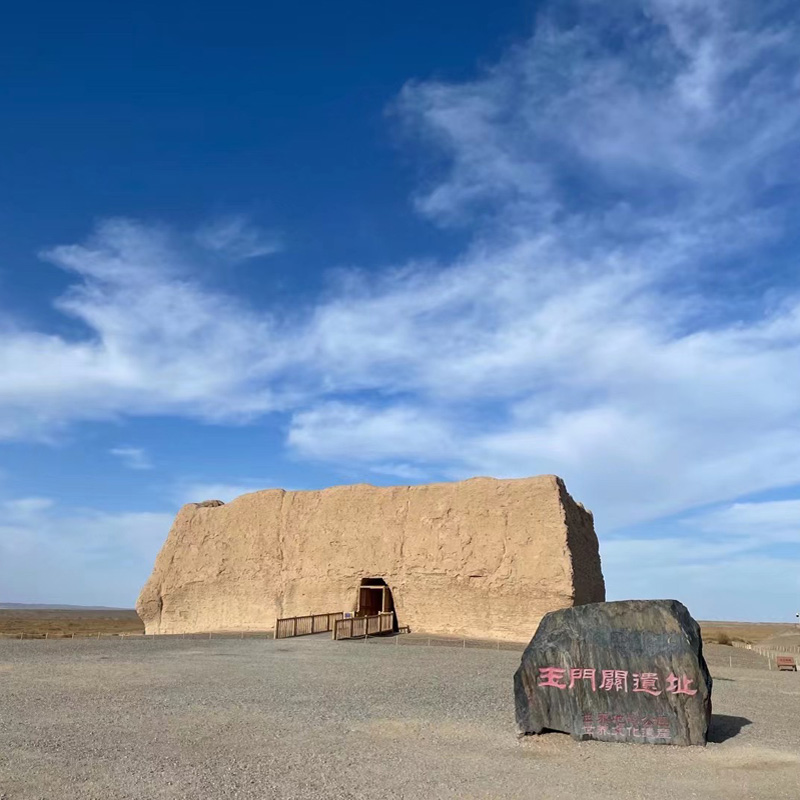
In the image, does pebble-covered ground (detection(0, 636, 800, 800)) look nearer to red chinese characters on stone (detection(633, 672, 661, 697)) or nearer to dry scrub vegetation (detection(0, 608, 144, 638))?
Result: red chinese characters on stone (detection(633, 672, 661, 697))

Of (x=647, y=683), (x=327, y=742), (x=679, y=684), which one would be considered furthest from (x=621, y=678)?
(x=327, y=742)

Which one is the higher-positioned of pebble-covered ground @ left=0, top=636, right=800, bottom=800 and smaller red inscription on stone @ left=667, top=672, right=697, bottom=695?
smaller red inscription on stone @ left=667, top=672, right=697, bottom=695

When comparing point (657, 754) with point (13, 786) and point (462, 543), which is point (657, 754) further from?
point (462, 543)

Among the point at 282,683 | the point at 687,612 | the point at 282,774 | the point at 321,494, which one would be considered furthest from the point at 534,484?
the point at 282,774

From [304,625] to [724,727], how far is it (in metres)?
17.1

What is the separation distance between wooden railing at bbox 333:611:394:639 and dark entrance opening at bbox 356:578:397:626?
564 mm

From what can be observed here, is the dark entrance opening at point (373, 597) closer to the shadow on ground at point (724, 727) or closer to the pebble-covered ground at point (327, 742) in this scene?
the pebble-covered ground at point (327, 742)

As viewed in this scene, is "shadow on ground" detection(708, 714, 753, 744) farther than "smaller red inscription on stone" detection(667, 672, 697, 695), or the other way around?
"shadow on ground" detection(708, 714, 753, 744)

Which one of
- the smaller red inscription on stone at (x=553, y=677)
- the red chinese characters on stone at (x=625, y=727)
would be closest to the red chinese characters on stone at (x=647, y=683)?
the red chinese characters on stone at (x=625, y=727)

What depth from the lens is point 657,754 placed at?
8383 mm

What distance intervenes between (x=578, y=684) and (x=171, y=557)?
25951 mm

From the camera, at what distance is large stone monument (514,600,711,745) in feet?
29.1

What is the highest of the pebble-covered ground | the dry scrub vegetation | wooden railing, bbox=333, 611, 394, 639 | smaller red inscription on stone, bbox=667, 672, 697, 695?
the dry scrub vegetation

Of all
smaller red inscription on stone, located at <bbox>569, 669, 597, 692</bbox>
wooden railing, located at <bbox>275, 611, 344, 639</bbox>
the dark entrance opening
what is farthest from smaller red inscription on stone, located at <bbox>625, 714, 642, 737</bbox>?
the dark entrance opening
